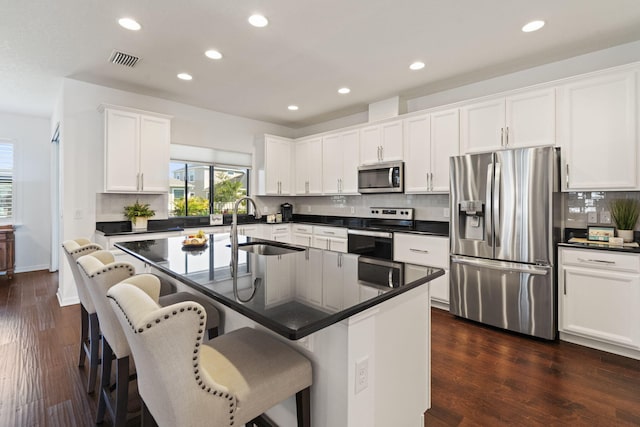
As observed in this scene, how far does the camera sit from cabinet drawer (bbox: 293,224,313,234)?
545 cm

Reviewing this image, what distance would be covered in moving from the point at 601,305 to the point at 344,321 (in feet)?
9.34

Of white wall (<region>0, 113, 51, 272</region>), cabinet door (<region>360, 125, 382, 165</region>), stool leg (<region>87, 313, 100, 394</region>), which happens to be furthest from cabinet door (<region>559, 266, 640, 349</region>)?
white wall (<region>0, 113, 51, 272</region>)

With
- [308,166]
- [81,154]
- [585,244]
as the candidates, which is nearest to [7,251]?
[81,154]

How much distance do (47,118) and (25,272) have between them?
114 inches

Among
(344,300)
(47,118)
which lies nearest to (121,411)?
(344,300)

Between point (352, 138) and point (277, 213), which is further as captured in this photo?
point (277, 213)

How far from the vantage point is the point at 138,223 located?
4223 mm

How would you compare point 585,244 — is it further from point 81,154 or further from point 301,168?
point 81,154

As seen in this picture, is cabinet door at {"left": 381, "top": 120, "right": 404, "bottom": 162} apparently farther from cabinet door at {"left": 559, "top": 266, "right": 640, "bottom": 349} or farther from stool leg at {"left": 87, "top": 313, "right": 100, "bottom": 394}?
stool leg at {"left": 87, "top": 313, "right": 100, "bottom": 394}

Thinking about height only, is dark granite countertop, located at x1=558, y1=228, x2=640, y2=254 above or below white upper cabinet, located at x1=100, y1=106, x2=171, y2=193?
below

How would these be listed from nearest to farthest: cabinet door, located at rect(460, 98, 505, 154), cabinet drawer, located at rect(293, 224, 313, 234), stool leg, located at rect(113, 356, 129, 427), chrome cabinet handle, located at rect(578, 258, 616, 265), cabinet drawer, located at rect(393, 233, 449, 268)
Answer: stool leg, located at rect(113, 356, 129, 427) → chrome cabinet handle, located at rect(578, 258, 616, 265) → cabinet door, located at rect(460, 98, 505, 154) → cabinet drawer, located at rect(393, 233, 449, 268) → cabinet drawer, located at rect(293, 224, 313, 234)

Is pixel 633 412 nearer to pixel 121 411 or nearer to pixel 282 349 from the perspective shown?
pixel 282 349

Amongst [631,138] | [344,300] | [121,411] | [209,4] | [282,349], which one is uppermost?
[209,4]

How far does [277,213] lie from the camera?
6.22 metres
